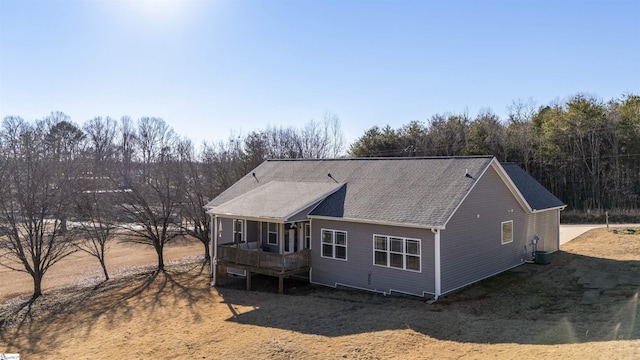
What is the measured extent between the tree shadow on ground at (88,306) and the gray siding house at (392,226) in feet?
8.11

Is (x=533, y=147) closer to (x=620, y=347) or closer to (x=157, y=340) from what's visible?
(x=620, y=347)

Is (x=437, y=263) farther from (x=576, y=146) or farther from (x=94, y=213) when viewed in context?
(x=94, y=213)

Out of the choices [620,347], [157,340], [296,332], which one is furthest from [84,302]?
[620,347]

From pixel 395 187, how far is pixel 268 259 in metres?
5.57

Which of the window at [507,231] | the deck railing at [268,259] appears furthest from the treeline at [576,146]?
the deck railing at [268,259]

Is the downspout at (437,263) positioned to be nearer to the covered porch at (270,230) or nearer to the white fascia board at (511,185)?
the white fascia board at (511,185)

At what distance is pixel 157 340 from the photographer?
12.0 meters

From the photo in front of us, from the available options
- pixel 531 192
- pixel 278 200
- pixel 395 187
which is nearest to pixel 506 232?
pixel 531 192

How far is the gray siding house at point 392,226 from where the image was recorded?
47.3 ft

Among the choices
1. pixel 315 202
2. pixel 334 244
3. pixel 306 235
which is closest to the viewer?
pixel 334 244

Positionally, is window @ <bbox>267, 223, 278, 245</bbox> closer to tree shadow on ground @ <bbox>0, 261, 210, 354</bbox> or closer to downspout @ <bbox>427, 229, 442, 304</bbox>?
tree shadow on ground @ <bbox>0, 261, 210, 354</bbox>

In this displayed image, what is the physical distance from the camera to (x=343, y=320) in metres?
12.2

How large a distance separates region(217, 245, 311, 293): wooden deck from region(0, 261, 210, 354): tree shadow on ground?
169 centimetres

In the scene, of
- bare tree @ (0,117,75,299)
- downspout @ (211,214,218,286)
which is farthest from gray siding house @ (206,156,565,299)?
bare tree @ (0,117,75,299)
